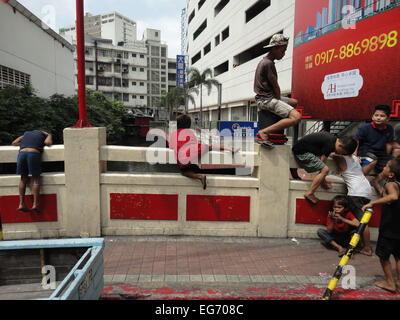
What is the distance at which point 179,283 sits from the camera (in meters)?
3.78

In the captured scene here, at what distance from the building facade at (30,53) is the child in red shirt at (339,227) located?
15.0m

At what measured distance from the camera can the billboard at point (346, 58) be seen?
10164 millimetres

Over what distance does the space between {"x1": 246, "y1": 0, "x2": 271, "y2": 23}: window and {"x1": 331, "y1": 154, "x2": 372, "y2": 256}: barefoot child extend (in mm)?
26145

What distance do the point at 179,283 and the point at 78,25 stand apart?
4.66 metres

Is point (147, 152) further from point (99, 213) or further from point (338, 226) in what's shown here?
point (338, 226)

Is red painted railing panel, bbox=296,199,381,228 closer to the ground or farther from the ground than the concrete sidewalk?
farther from the ground

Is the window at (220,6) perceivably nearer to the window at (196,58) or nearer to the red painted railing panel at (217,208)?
the window at (196,58)

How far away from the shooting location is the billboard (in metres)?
A: 10.2

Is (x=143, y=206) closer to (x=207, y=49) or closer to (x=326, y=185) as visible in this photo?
(x=326, y=185)

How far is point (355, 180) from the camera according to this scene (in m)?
4.79

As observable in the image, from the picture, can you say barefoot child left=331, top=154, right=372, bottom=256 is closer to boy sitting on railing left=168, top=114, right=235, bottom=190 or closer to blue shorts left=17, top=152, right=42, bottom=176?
boy sitting on railing left=168, top=114, right=235, bottom=190

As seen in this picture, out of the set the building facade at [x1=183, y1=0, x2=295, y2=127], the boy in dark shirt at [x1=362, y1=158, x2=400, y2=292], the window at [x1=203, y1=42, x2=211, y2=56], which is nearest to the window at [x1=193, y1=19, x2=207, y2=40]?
the building facade at [x1=183, y1=0, x2=295, y2=127]

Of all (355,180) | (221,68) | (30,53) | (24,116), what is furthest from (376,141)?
(221,68)
